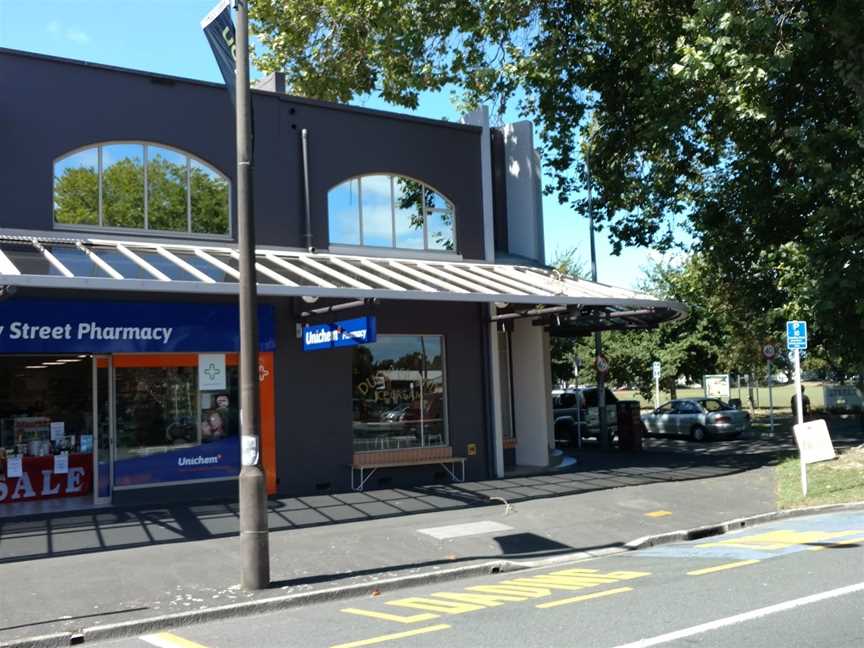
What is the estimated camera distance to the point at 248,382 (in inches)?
358

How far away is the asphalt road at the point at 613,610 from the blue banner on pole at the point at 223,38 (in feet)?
19.0

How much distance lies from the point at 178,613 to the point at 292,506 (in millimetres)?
5560

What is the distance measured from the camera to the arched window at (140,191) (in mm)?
13602

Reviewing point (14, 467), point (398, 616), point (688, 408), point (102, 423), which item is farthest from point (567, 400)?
point (398, 616)

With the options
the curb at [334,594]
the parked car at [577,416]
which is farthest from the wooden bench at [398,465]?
the parked car at [577,416]

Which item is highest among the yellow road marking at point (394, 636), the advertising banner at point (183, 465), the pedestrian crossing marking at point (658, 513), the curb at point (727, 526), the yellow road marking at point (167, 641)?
the advertising banner at point (183, 465)

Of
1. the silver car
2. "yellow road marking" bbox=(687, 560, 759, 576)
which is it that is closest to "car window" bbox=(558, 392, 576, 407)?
the silver car

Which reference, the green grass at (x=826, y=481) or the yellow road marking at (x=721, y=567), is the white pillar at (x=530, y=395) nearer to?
the green grass at (x=826, y=481)

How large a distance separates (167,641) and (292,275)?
22.9 feet

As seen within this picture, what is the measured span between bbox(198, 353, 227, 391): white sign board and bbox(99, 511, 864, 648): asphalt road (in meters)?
6.43

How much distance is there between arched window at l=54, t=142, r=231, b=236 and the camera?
1360cm

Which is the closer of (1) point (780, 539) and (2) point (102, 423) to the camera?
(1) point (780, 539)

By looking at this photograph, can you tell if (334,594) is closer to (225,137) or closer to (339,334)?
(339,334)

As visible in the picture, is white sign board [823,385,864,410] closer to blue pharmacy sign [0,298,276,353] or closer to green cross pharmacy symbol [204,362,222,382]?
blue pharmacy sign [0,298,276,353]
